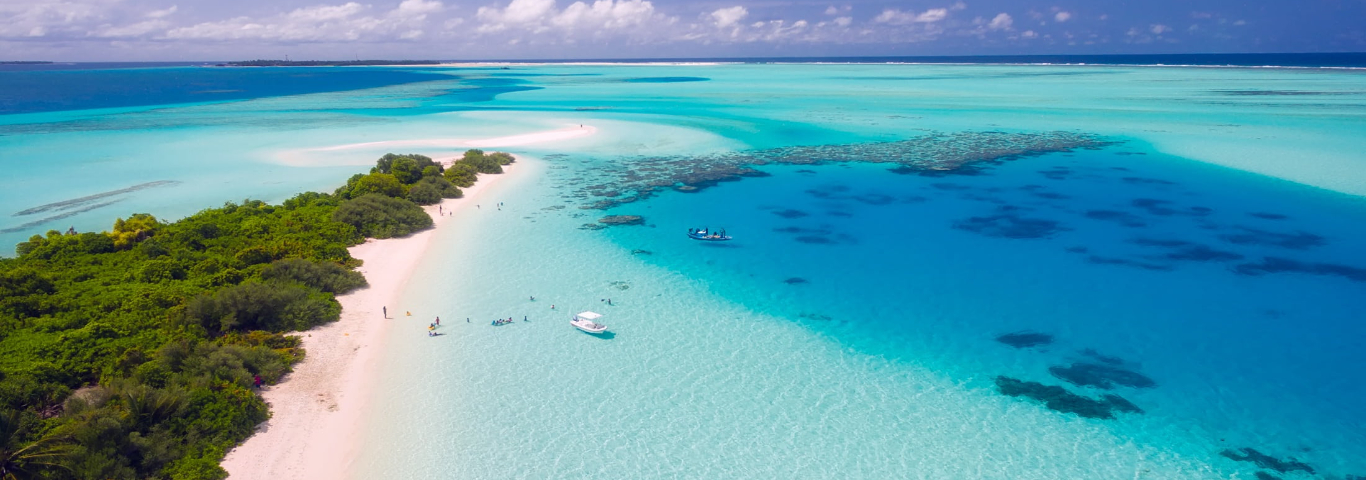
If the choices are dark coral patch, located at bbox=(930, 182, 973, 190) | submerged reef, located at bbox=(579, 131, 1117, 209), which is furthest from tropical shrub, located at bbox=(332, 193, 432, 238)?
dark coral patch, located at bbox=(930, 182, 973, 190)

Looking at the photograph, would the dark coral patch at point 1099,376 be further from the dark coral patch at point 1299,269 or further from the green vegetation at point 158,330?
the green vegetation at point 158,330

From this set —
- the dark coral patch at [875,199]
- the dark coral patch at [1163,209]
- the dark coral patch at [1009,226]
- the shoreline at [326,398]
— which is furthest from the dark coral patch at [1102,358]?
the shoreline at [326,398]

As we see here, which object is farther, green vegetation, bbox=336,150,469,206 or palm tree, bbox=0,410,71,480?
green vegetation, bbox=336,150,469,206

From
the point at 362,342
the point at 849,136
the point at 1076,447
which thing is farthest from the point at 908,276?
the point at 849,136

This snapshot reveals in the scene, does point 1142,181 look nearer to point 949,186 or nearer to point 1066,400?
point 949,186

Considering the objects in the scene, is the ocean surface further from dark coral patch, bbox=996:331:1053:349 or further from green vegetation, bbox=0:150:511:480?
green vegetation, bbox=0:150:511:480

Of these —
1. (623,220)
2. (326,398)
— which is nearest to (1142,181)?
(623,220)

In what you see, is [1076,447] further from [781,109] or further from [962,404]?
[781,109]
